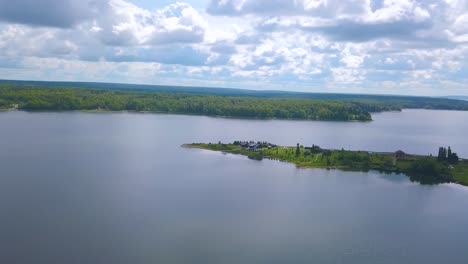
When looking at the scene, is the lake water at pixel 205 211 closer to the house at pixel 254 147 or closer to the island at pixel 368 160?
the island at pixel 368 160

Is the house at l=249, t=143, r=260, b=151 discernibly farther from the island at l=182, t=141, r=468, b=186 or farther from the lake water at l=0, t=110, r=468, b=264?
the lake water at l=0, t=110, r=468, b=264

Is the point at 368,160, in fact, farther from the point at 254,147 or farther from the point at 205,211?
the point at 205,211

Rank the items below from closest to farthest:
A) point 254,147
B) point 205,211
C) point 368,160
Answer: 1. point 205,211
2. point 368,160
3. point 254,147

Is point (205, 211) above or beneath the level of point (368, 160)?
beneath

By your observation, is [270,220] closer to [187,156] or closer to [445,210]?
[445,210]

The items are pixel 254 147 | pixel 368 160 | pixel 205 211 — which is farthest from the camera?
pixel 254 147

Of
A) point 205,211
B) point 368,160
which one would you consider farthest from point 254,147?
point 205,211

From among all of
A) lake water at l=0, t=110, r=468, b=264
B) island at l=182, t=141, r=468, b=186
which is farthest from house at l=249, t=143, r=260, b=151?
lake water at l=0, t=110, r=468, b=264
